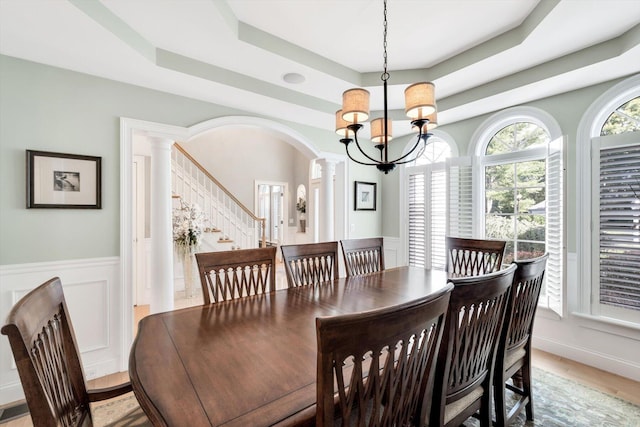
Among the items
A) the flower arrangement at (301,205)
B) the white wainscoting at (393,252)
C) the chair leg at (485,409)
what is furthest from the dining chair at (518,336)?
the flower arrangement at (301,205)

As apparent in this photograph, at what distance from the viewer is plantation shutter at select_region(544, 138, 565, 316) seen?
2719 mm

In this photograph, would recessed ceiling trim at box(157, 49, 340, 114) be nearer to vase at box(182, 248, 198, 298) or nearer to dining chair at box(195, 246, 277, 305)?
dining chair at box(195, 246, 277, 305)

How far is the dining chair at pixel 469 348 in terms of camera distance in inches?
43.4

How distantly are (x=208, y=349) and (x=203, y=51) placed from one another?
7.47 feet

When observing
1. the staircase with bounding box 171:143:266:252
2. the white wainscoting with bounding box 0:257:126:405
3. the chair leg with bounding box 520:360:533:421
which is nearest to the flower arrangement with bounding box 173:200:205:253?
the staircase with bounding box 171:143:266:252

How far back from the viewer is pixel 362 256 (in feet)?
9.13

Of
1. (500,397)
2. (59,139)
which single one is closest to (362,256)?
(500,397)

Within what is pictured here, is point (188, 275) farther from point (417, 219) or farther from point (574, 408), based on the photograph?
point (574, 408)

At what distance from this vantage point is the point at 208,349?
1.18 metres

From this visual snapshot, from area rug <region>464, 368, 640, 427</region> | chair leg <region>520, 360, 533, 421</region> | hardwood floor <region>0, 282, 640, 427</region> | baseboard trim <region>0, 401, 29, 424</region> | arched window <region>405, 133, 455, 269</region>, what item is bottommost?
baseboard trim <region>0, 401, 29, 424</region>

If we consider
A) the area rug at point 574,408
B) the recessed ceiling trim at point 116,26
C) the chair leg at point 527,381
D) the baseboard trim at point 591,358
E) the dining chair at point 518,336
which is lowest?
the area rug at point 574,408

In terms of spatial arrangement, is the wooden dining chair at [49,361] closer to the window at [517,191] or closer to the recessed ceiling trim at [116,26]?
the recessed ceiling trim at [116,26]

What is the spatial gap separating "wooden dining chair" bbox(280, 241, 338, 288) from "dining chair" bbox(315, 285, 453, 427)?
1253mm

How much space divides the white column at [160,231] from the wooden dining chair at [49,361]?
160cm
